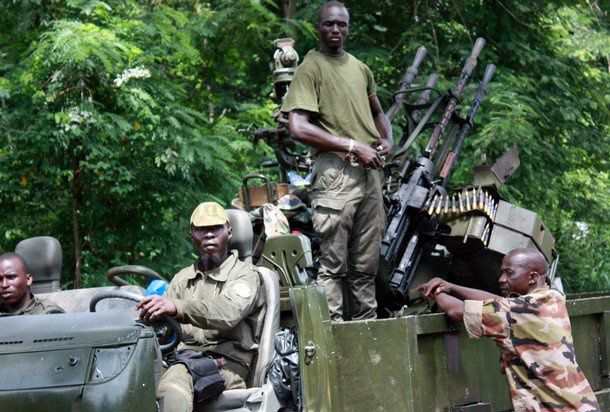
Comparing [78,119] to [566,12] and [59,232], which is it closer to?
[59,232]

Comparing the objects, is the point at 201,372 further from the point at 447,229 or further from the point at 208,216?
the point at 447,229

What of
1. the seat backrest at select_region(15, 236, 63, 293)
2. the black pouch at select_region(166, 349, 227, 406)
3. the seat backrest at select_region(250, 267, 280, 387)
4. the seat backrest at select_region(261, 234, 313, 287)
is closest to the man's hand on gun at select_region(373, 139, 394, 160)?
the seat backrest at select_region(261, 234, 313, 287)

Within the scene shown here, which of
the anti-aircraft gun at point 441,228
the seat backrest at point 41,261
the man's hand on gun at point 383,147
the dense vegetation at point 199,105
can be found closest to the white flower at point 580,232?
the dense vegetation at point 199,105

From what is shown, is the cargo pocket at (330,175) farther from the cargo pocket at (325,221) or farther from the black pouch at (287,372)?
the black pouch at (287,372)

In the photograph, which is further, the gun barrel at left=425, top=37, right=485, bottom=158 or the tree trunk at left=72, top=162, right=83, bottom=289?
the tree trunk at left=72, top=162, right=83, bottom=289

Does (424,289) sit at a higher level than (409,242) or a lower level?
higher

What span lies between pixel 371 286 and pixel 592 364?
136 cm

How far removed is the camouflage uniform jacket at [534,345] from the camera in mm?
5059

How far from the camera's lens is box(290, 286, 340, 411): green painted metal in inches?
187

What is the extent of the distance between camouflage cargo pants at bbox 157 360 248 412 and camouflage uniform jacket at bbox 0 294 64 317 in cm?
106

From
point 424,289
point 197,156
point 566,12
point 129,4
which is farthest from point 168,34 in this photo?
point 424,289

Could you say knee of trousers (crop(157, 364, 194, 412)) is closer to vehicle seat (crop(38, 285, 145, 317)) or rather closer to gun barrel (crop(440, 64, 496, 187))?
vehicle seat (crop(38, 285, 145, 317))

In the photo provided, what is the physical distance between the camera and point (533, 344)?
507 cm

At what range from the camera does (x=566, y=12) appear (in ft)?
42.4
